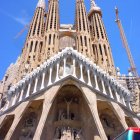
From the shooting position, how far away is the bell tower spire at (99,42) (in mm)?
29125

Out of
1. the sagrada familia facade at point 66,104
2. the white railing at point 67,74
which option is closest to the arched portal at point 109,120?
the sagrada familia facade at point 66,104

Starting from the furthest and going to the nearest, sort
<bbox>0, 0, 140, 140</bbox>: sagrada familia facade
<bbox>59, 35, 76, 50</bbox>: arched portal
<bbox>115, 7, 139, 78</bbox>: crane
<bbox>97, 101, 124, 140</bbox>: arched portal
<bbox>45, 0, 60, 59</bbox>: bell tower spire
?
<bbox>115, 7, 139, 78</bbox>: crane
<bbox>59, 35, 76, 50</bbox>: arched portal
<bbox>45, 0, 60, 59</bbox>: bell tower spire
<bbox>97, 101, 124, 140</bbox>: arched portal
<bbox>0, 0, 140, 140</bbox>: sagrada familia facade

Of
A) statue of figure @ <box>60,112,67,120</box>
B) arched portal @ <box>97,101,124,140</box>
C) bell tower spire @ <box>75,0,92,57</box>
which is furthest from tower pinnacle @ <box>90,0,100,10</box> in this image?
statue of figure @ <box>60,112,67,120</box>

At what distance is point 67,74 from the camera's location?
861 inches

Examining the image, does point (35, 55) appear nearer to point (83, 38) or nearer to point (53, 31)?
point (53, 31)

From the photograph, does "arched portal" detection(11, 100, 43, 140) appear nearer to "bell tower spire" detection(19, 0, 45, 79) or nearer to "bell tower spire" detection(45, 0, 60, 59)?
"bell tower spire" detection(19, 0, 45, 79)

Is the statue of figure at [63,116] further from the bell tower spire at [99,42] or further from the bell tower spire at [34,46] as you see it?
the bell tower spire at [99,42]

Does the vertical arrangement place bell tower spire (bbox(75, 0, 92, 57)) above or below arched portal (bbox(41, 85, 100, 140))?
above

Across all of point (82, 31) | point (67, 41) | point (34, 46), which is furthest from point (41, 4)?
point (34, 46)

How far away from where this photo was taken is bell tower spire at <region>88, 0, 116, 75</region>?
29.1m

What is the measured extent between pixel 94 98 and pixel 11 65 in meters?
19.3

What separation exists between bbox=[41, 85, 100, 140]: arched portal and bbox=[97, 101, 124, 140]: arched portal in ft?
4.96

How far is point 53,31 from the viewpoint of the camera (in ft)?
103

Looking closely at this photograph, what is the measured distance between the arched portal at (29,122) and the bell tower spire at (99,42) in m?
9.75
